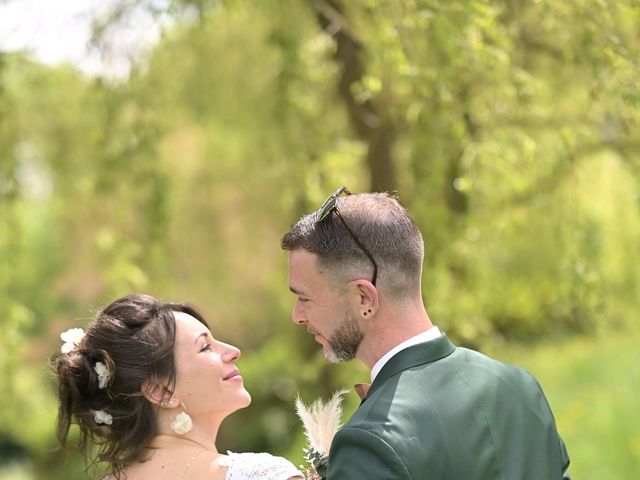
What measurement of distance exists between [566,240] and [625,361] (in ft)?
18.0

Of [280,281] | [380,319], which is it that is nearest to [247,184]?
[280,281]

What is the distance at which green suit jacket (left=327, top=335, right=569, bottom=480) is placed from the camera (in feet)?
7.38

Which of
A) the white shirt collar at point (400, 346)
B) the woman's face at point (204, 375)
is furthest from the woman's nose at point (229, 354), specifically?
the white shirt collar at point (400, 346)

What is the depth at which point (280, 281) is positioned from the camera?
1012 centimetres

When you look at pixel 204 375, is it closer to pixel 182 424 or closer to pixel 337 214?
pixel 182 424

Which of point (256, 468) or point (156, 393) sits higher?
point (156, 393)

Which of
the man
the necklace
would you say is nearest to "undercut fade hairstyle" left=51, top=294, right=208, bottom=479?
the necklace

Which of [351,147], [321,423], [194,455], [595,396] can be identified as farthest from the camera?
[595,396]

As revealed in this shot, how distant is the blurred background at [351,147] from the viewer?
4891mm

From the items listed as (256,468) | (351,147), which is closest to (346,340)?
(256,468)

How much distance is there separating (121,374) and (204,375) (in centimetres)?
25

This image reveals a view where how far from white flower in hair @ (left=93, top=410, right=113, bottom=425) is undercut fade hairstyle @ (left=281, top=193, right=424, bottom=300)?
0.87 meters

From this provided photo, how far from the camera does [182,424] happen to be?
9.91ft

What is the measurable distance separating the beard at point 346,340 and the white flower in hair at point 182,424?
1.93 feet
